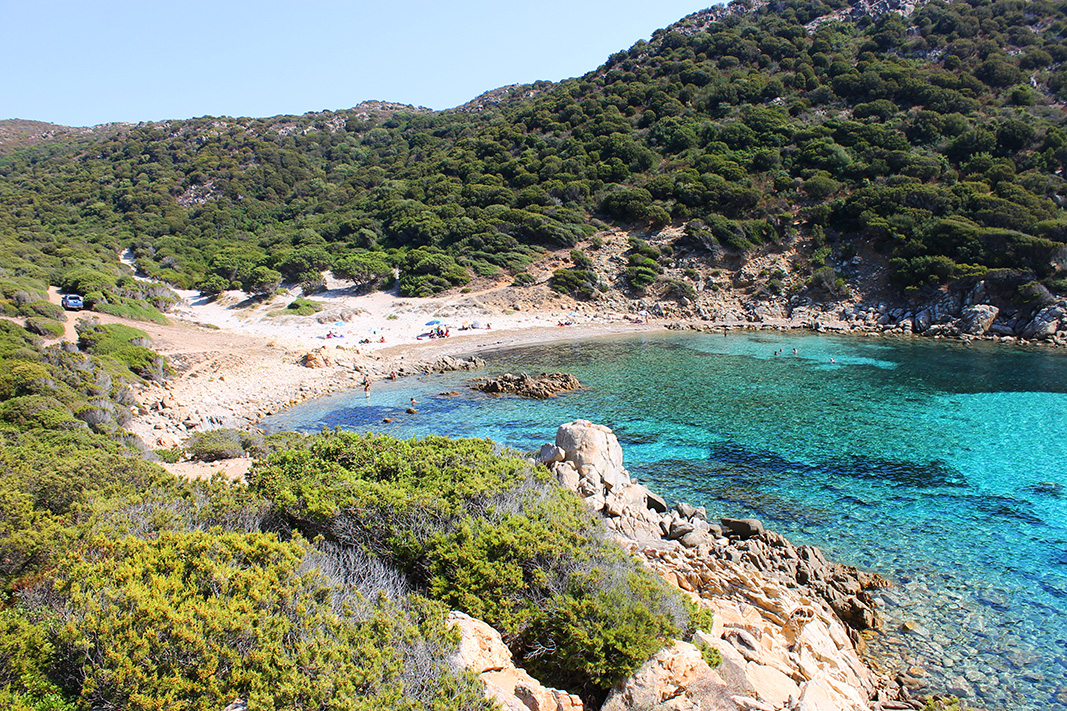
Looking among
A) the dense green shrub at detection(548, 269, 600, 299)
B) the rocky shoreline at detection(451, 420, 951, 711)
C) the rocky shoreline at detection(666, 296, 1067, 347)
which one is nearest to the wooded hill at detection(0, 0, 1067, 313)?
the dense green shrub at detection(548, 269, 600, 299)

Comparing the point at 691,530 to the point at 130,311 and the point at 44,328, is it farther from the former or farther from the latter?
the point at 130,311

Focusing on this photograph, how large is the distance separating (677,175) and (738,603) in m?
53.0

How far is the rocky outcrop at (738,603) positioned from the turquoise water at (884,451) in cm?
99

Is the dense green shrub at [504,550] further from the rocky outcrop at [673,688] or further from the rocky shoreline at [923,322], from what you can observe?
the rocky shoreline at [923,322]

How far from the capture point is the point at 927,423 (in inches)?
773

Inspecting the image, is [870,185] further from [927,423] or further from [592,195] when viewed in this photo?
[927,423]

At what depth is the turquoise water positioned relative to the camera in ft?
29.7

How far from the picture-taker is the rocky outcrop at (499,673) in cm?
489

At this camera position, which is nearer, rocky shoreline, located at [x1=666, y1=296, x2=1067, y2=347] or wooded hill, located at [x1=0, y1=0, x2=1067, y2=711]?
wooded hill, located at [x1=0, y1=0, x2=1067, y2=711]

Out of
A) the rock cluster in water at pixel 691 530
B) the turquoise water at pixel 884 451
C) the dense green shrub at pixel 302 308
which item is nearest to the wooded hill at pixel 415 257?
the rock cluster in water at pixel 691 530

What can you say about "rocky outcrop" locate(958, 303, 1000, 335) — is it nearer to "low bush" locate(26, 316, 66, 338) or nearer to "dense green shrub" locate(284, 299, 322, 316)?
"dense green shrub" locate(284, 299, 322, 316)

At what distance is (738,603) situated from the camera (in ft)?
28.3

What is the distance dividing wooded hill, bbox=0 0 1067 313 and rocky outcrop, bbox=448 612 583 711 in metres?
40.7

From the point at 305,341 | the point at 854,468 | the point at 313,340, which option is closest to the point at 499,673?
the point at 854,468
